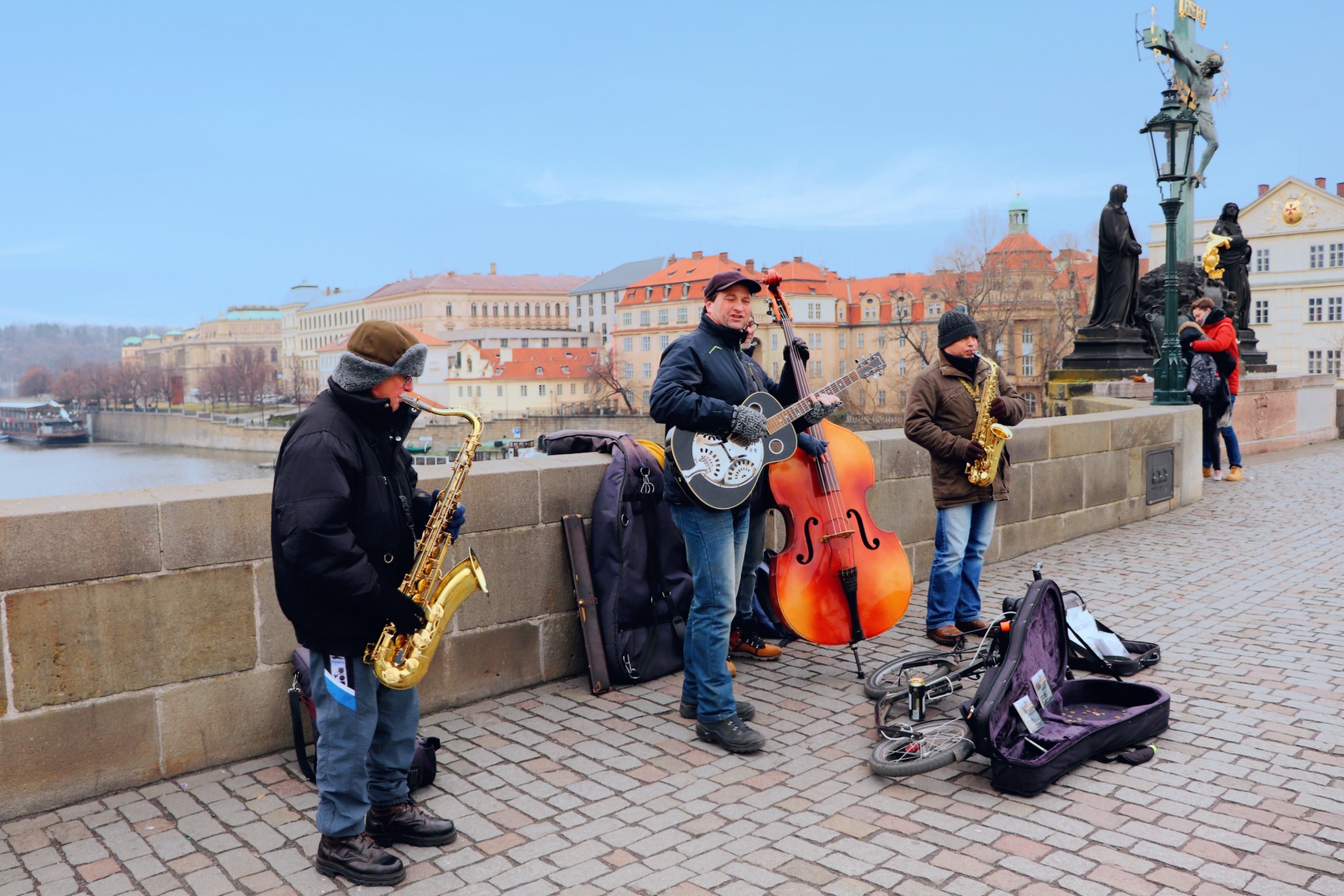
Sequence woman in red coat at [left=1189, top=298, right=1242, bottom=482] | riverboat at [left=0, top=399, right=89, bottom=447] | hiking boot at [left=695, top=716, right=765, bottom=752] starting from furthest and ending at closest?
1. riverboat at [left=0, top=399, right=89, bottom=447]
2. woman in red coat at [left=1189, top=298, right=1242, bottom=482]
3. hiking boot at [left=695, top=716, right=765, bottom=752]

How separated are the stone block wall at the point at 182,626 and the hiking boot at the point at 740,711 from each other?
0.87 meters

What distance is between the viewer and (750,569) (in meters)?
5.52

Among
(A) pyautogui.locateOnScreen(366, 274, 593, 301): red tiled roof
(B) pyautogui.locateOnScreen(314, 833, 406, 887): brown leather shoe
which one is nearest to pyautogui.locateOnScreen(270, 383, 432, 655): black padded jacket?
(B) pyautogui.locateOnScreen(314, 833, 406, 887): brown leather shoe

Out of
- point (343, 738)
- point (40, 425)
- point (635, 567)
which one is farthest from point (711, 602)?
point (40, 425)

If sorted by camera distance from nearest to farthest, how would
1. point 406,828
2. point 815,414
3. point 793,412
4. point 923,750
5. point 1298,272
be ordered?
point 406,828, point 923,750, point 793,412, point 815,414, point 1298,272

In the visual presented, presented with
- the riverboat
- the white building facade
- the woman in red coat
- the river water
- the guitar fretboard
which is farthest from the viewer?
the riverboat

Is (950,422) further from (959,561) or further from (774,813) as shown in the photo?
(774,813)

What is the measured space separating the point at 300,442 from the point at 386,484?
0.34 meters

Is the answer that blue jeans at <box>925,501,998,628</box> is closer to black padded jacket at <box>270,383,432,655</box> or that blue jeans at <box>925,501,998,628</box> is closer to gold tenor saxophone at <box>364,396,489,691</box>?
gold tenor saxophone at <box>364,396,489,691</box>

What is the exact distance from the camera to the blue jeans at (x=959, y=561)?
581 cm

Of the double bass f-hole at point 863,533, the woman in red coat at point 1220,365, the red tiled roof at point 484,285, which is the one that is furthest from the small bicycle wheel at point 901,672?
the red tiled roof at point 484,285

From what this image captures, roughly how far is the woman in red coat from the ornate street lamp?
0.32 meters

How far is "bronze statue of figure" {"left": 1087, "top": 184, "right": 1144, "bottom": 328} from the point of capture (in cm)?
1611

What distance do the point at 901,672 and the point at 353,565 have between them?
2.90 m
